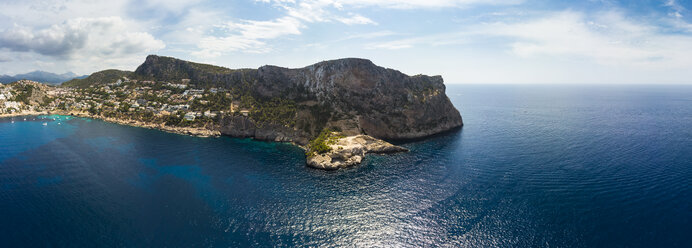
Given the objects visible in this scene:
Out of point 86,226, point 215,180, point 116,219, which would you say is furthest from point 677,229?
point 86,226

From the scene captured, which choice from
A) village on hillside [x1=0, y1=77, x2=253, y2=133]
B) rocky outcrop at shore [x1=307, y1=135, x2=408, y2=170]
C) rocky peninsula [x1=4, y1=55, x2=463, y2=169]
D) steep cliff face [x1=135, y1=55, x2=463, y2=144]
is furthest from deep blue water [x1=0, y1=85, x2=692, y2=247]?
village on hillside [x1=0, y1=77, x2=253, y2=133]

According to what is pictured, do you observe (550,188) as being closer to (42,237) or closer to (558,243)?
(558,243)

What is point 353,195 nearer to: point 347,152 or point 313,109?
point 347,152

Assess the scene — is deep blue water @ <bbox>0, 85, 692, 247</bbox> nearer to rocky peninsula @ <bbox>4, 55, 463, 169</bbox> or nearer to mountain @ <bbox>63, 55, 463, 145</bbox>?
rocky peninsula @ <bbox>4, 55, 463, 169</bbox>

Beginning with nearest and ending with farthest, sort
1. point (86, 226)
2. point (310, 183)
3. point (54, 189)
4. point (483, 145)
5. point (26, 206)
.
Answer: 1. point (86, 226)
2. point (26, 206)
3. point (54, 189)
4. point (310, 183)
5. point (483, 145)

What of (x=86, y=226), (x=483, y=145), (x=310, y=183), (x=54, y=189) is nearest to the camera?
(x=86, y=226)

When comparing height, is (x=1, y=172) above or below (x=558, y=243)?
above

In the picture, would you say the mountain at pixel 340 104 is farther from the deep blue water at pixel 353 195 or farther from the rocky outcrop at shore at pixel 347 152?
the deep blue water at pixel 353 195

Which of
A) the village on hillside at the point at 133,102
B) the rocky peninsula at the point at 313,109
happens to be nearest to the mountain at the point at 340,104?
the rocky peninsula at the point at 313,109
